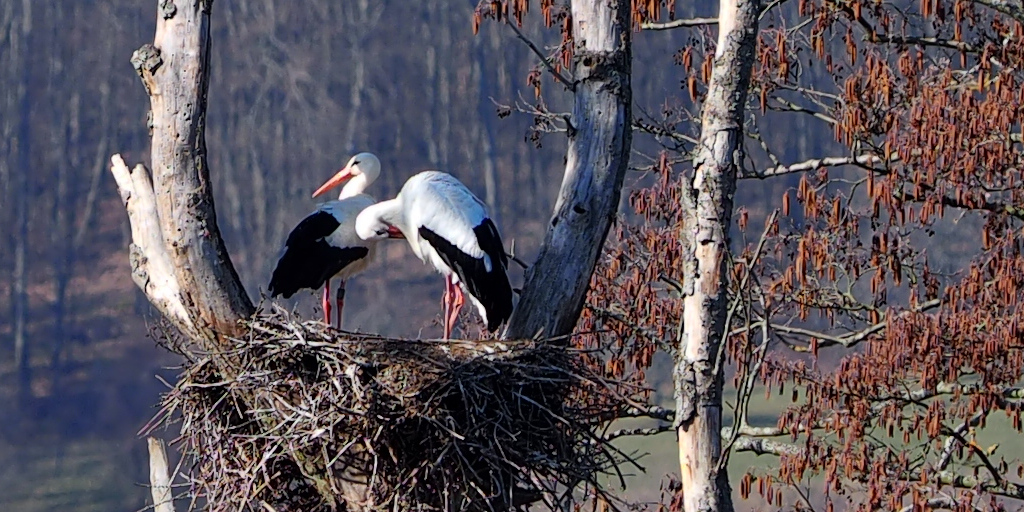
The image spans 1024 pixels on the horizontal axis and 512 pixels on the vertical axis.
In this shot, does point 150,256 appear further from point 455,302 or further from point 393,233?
point 455,302

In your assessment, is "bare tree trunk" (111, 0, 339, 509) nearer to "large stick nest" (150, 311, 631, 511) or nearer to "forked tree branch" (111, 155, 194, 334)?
"forked tree branch" (111, 155, 194, 334)

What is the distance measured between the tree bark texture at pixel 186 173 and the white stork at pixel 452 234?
1378 millimetres

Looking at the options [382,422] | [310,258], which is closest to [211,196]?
[382,422]

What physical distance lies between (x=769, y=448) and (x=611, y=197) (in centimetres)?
424

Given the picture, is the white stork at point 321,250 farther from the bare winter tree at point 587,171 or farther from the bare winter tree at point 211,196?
the bare winter tree at point 587,171

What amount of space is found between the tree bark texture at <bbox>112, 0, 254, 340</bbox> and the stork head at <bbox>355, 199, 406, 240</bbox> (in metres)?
1.72

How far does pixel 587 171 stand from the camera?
17.4 feet

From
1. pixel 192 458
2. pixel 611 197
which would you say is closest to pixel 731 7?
pixel 611 197

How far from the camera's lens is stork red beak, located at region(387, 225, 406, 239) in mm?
6893

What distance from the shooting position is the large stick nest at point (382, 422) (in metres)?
4.98

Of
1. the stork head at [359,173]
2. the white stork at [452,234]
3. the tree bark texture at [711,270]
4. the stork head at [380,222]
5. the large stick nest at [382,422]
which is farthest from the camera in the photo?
the stork head at [359,173]

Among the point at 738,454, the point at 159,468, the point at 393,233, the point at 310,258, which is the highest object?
the point at 393,233

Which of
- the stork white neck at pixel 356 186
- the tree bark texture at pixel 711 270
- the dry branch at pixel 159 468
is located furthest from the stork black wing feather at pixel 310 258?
the tree bark texture at pixel 711 270

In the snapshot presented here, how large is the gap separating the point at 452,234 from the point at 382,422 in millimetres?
1652
